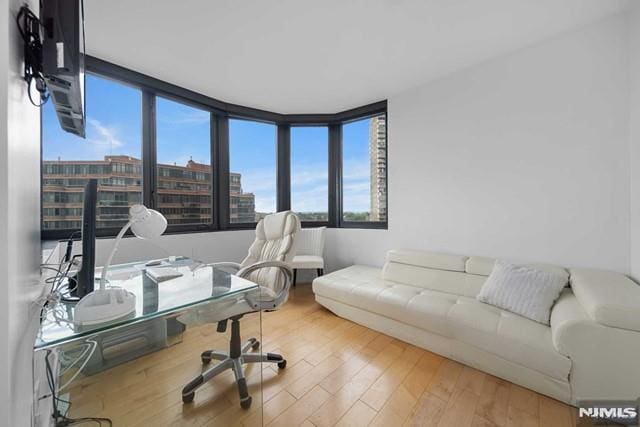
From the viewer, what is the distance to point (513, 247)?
218 cm

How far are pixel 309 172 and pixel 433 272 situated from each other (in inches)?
90.6

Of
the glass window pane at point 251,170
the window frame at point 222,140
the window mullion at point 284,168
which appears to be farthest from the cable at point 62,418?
the window mullion at point 284,168

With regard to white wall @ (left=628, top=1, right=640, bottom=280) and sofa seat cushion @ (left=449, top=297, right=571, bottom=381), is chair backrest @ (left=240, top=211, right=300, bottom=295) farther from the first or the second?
white wall @ (left=628, top=1, right=640, bottom=280)

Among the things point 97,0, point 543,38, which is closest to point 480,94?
point 543,38

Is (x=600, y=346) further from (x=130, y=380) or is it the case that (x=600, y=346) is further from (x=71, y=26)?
(x=71, y=26)

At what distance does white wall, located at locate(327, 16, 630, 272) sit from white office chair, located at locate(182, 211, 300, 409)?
5.36 ft

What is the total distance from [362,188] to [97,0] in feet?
10.1

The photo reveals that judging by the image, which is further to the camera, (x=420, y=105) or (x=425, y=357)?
(x=420, y=105)

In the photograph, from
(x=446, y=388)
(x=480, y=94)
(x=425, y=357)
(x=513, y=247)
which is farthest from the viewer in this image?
(x=480, y=94)

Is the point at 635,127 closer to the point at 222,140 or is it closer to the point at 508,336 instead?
the point at 508,336

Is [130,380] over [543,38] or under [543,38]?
under

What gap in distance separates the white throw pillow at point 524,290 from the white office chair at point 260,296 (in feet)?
5.35

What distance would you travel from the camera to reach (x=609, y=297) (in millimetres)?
1296

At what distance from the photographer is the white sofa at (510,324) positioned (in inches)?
47.9
